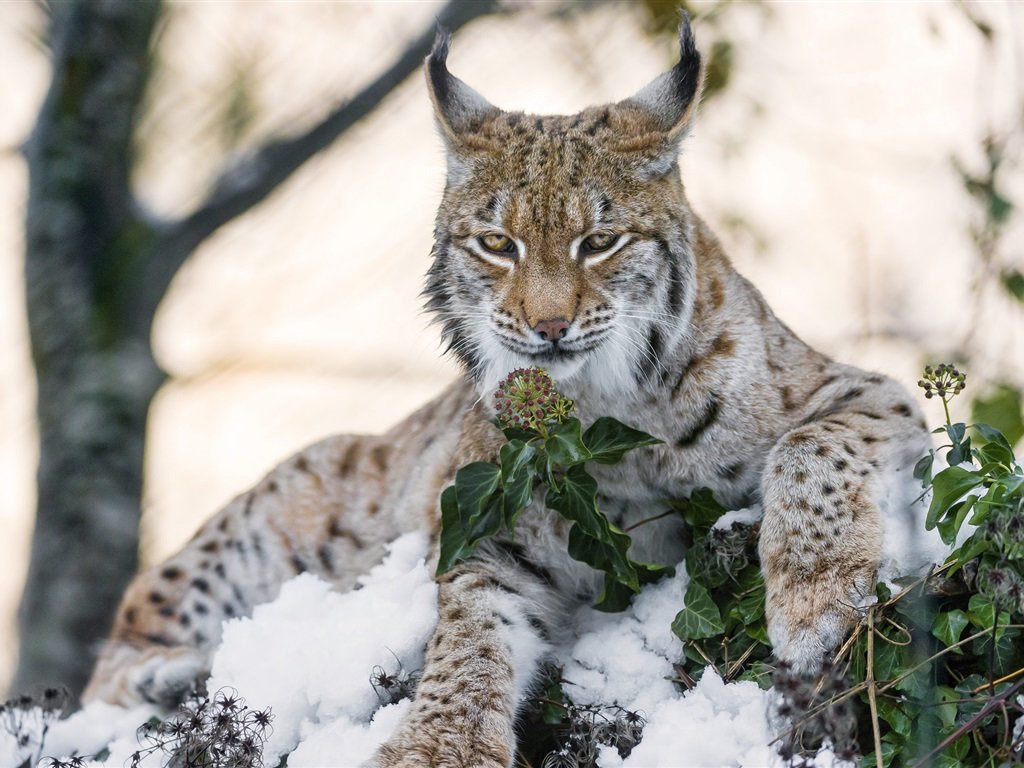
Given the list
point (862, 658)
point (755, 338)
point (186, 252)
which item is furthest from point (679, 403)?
point (186, 252)

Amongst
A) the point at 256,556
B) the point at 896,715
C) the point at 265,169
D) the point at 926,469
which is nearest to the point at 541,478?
the point at 926,469

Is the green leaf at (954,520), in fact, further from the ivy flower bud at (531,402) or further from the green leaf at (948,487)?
the ivy flower bud at (531,402)

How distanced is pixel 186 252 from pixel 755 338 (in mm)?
3768

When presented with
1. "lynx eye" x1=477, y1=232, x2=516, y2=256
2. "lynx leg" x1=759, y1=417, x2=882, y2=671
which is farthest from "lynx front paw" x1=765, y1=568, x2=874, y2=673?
"lynx eye" x1=477, y1=232, x2=516, y2=256

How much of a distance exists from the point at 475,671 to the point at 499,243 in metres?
1.23

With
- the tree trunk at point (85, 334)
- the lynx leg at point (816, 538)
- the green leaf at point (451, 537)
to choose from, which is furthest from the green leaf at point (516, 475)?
the tree trunk at point (85, 334)

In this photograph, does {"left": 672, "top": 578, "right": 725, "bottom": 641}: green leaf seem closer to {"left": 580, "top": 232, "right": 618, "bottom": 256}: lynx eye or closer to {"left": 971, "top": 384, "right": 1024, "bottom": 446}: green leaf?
{"left": 580, "top": 232, "right": 618, "bottom": 256}: lynx eye

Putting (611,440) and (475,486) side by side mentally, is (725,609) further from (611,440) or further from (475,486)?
(475,486)

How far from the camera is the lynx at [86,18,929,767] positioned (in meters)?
3.50

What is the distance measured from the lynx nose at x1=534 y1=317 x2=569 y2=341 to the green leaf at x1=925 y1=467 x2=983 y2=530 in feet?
3.46

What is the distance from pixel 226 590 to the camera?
5.37 meters

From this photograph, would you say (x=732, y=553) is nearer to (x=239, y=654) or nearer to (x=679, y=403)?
(x=679, y=403)

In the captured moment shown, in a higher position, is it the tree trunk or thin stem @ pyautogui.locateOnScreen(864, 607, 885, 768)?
thin stem @ pyautogui.locateOnScreen(864, 607, 885, 768)

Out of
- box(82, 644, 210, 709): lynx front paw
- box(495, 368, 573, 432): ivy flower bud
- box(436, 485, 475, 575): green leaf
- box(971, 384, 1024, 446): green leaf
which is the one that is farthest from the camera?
box(82, 644, 210, 709): lynx front paw
